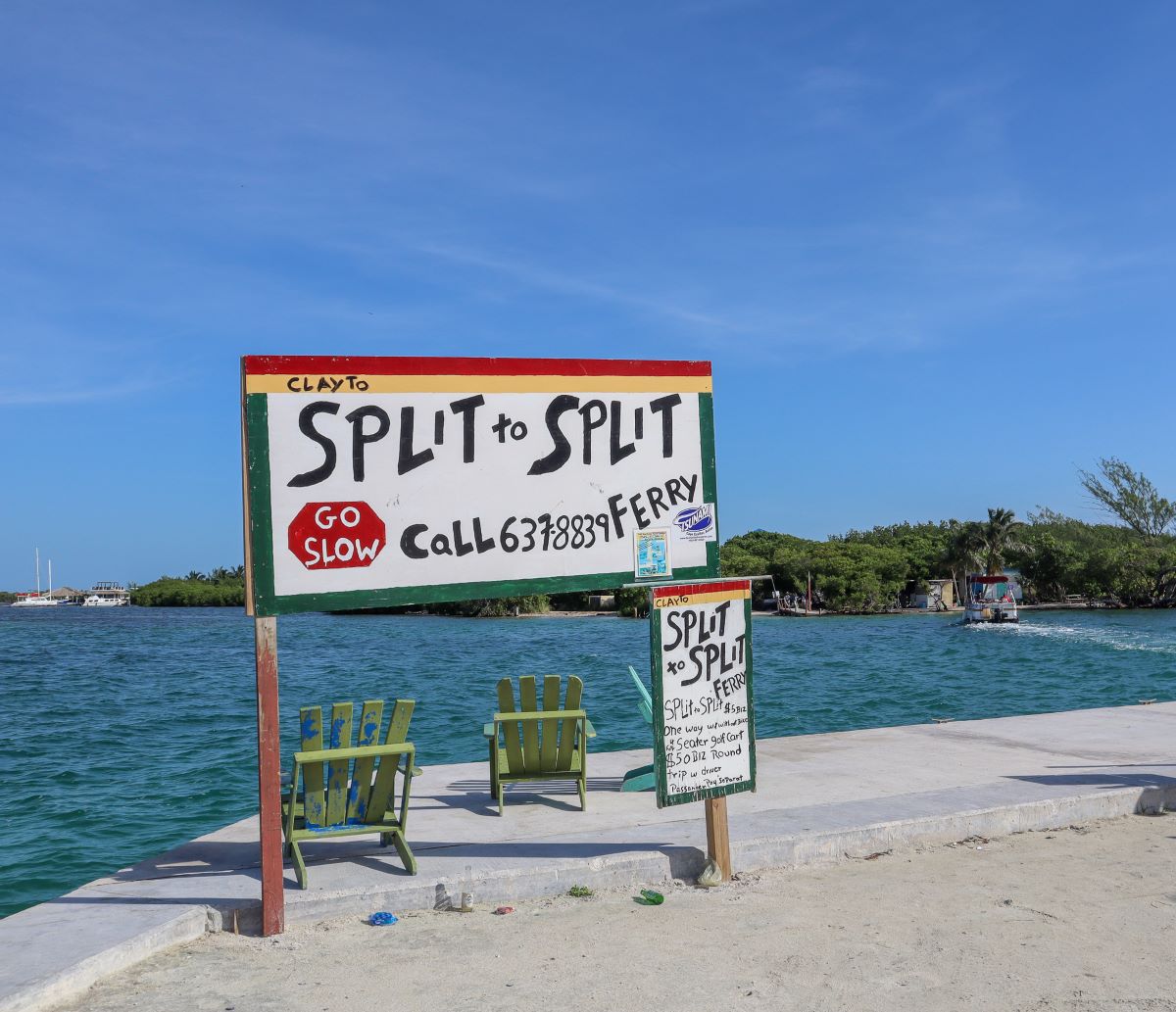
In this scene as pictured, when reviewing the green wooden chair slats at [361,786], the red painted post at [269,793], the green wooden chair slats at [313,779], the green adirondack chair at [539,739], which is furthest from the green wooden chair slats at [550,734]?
the red painted post at [269,793]

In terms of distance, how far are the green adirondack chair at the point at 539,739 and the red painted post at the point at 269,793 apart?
7.91 ft

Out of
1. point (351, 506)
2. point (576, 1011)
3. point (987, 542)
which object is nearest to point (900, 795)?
point (576, 1011)

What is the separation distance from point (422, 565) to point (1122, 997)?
3.83 metres

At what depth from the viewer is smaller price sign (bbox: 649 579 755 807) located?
20.4 ft

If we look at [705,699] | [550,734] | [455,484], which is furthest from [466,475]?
[550,734]

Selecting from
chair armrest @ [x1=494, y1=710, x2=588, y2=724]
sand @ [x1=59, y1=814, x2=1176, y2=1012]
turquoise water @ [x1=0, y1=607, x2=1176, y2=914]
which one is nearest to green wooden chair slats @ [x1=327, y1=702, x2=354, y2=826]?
sand @ [x1=59, y1=814, x2=1176, y2=1012]

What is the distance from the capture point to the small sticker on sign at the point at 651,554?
20.8 feet

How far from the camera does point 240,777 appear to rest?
48.3 feet

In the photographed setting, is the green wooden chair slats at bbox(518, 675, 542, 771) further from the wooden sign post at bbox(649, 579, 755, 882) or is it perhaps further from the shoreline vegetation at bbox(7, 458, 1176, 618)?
the shoreline vegetation at bbox(7, 458, 1176, 618)

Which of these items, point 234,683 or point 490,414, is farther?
point 234,683

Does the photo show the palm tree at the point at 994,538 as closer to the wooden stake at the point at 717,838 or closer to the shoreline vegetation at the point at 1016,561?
the shoreline vegetation at the point at 1016,561

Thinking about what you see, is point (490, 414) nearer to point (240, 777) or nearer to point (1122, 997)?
point (1122, 997)

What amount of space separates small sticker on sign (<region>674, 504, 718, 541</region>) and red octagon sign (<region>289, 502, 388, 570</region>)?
1773 mm

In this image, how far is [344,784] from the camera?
6.15 m
